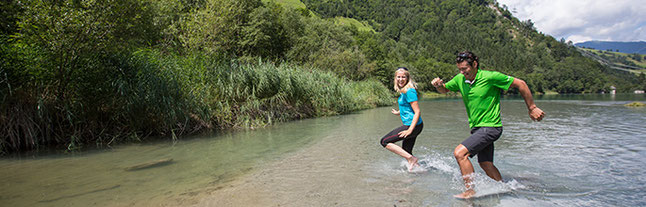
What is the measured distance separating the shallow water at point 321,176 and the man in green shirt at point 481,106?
44cm

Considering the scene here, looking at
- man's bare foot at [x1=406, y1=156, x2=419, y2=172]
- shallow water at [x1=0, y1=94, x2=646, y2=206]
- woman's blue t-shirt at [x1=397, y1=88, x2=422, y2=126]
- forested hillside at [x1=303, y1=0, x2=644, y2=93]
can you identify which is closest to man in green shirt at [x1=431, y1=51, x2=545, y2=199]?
shallow water at [x1=0, y1=94, x2=646, y2=206]

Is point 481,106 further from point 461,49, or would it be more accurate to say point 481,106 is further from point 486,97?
point 461,49

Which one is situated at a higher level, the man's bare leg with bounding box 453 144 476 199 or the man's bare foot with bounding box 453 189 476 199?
the man's bare leg with bounding box 453 144 476 199

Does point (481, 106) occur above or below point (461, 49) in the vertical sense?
below

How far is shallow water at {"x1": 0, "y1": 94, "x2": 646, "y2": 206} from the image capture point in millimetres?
3904

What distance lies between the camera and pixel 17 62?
25.0ft

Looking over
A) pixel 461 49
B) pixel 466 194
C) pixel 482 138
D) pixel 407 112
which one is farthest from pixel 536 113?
pixel 461 49

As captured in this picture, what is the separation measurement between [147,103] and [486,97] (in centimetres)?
908

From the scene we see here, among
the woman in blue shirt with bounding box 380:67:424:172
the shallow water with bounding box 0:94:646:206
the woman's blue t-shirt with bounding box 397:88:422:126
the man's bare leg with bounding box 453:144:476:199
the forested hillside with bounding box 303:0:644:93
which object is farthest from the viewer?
the forested hillside with bounding box 303:0:644:93

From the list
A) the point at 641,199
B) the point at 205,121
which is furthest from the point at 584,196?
the point at 205,121

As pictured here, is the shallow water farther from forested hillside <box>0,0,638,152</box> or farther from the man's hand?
forested hillside <box>0,0,638,152</box>

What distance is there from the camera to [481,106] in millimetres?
3771

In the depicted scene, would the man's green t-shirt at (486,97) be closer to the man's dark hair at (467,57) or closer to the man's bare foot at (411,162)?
the man's dark hair at (467,57)

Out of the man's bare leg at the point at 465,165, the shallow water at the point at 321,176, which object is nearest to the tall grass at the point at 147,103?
the shallow water at the point at 321,176
